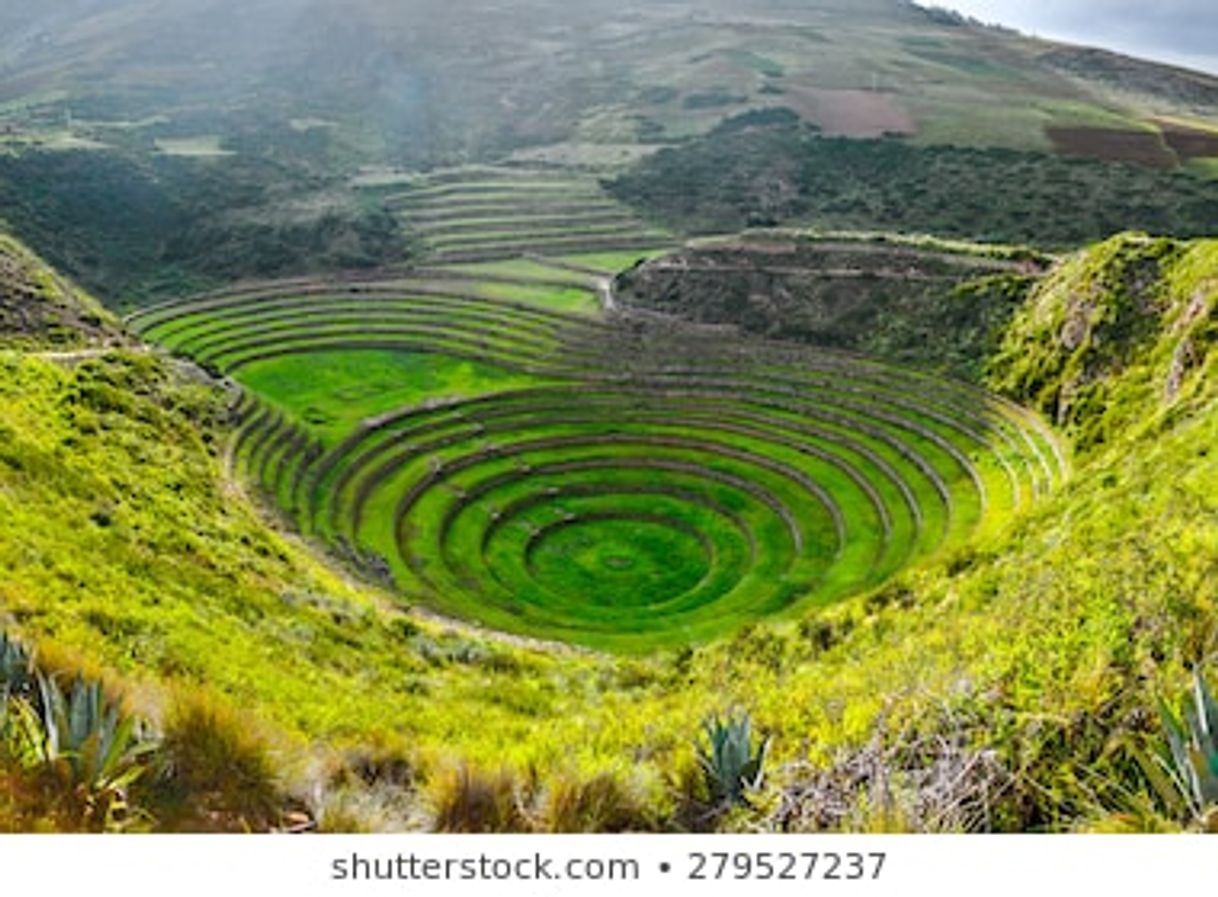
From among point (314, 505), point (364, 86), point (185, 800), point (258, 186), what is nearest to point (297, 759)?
point (185, 800)

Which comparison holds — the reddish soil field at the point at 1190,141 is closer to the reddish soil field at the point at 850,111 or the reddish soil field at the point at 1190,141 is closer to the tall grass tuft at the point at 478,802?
the reddish soil field at the point at 850,111

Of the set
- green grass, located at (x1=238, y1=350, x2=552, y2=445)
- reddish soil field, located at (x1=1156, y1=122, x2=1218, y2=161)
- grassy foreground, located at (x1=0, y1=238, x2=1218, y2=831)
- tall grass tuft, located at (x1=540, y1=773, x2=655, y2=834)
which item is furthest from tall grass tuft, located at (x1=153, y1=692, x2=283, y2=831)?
reddish soil field, located at (x1=1156, y1=122, x2=1218, y2=161)

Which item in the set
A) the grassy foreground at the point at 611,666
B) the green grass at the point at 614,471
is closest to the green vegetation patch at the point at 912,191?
the green grass at the point at 614,471

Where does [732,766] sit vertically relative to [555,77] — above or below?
below

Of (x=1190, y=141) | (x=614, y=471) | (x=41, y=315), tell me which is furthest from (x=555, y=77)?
(x=614, y=471)

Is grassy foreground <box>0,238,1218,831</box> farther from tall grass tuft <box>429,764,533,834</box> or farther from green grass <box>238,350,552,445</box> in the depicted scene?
green grass <box>238,350,552,445</box>

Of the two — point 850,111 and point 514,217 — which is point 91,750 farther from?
point 850,111

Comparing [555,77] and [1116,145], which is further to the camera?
[555,77]
